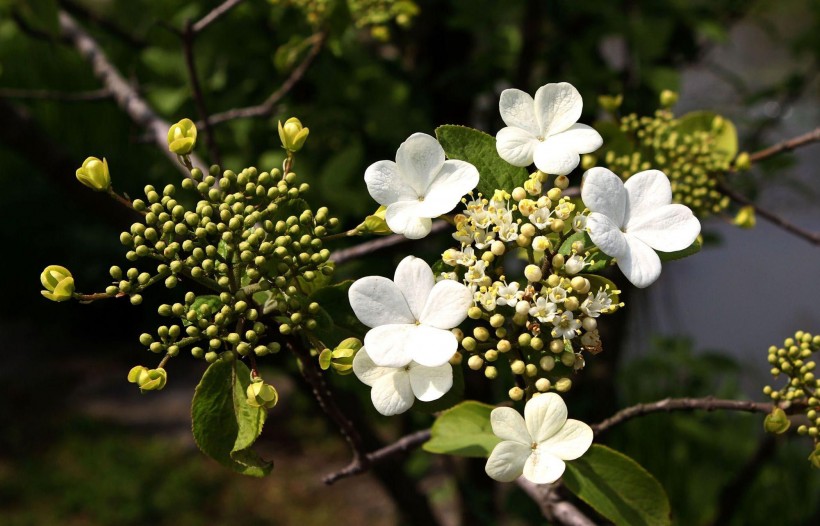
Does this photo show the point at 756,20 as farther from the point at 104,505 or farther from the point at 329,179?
the point at 104,505

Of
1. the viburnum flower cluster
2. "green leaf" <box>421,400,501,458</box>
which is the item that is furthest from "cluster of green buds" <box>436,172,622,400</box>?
"green leaf" <box>421,400,501,458</box>

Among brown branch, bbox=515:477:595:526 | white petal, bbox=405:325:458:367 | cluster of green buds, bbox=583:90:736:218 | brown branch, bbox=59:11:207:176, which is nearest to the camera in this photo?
white petal, bbox=405:325:458:367

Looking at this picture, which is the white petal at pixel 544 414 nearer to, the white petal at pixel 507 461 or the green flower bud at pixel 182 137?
the white petal at pixel 507 461

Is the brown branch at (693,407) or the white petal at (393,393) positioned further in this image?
Answer: the brown branch at (693,407)

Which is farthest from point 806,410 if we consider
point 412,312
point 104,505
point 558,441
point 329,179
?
point 104,505

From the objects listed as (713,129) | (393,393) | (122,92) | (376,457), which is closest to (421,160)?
(393,393)

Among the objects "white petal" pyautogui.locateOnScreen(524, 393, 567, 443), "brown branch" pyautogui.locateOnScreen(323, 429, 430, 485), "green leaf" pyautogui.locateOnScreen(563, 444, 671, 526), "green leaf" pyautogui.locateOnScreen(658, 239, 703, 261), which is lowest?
"green leaf" pyautogui.locateOnScreen(563, 444, 671, 526)

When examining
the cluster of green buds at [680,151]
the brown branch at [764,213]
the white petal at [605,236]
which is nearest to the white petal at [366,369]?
the white petal at [605,236]

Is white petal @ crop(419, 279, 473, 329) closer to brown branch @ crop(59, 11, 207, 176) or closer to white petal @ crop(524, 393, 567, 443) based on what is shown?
white petal @ crop(524, 393, 567, 443)

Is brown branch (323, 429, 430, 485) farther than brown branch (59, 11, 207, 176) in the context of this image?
No
